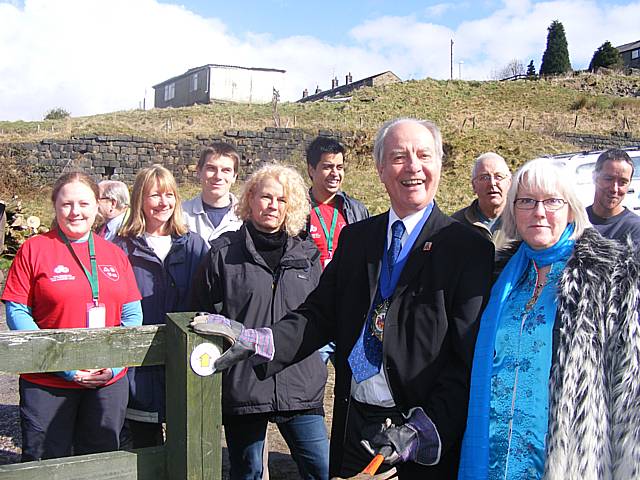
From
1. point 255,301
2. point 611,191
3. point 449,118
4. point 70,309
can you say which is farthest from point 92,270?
point 449,118

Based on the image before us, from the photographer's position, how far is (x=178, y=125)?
92.0 feet

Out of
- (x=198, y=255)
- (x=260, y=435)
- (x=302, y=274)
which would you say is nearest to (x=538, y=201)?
(x=302, y=274)

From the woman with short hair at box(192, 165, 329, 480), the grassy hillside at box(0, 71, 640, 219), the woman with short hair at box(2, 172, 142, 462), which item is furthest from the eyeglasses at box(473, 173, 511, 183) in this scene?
the grassy hillside at box(0, 71, 640, 219)

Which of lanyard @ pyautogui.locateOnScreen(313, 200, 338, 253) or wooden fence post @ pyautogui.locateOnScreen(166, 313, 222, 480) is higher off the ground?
lanyard @ pyautogui.locateOnScreen(313, 200, 338, 253)

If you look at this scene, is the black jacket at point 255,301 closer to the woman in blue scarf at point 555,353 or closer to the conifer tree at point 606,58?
the woman in blue scarf at point 555,353

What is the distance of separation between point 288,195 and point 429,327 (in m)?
1.34

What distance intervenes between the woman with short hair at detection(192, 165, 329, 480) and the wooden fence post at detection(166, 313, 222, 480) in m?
0.88

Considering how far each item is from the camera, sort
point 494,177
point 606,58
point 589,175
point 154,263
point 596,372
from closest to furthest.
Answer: point 596,372 < point 154,263 < point 494,177 < point 589,175 < point 606,58

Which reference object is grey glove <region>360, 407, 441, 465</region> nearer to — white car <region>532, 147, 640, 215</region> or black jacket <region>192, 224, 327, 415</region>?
black jacket <region>192, 224, 327, 415</region>

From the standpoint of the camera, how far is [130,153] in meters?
20.9

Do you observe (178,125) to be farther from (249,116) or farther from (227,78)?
(227,78)

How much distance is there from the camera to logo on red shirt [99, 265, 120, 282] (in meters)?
2.87

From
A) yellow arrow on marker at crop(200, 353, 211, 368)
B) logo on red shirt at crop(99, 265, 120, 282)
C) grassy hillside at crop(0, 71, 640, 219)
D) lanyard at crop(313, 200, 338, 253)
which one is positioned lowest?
yellow arrow on marker at crop(200, 353, 211, 368)

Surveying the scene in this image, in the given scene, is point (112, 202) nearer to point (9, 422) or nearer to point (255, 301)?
point (255, 301)
